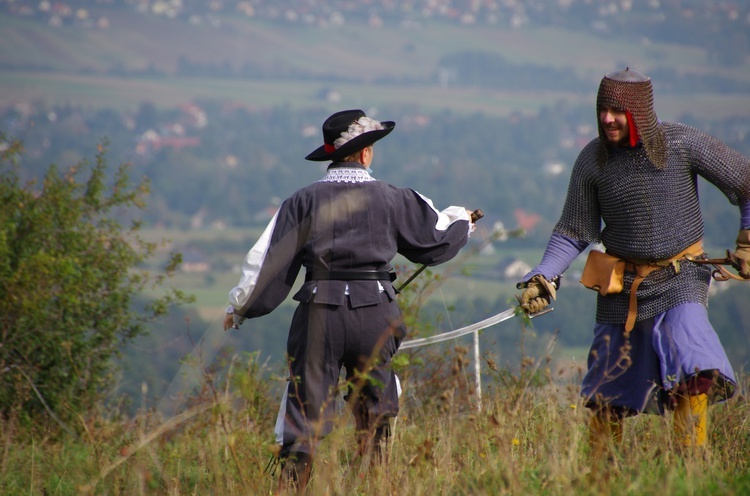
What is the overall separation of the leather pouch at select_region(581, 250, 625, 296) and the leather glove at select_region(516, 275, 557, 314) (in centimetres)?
16

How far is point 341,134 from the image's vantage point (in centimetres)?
445

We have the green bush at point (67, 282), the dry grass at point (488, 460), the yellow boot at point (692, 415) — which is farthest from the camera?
the green bush at point (67, 282)

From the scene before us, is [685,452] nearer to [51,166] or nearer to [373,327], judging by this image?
[373,327]

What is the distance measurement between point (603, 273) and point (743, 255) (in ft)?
1.92

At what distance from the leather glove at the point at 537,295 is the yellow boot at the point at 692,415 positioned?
0.69m

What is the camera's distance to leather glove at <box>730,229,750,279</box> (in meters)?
4.27

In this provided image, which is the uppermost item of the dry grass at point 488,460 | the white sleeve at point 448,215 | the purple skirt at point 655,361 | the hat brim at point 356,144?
the hat brim at point 356,144

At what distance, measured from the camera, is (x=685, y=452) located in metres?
3.90

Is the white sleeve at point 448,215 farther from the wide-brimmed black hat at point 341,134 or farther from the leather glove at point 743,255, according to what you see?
the leather glove at point 743,255

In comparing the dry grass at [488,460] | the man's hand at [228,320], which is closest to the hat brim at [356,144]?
the man's hand at [228,320]

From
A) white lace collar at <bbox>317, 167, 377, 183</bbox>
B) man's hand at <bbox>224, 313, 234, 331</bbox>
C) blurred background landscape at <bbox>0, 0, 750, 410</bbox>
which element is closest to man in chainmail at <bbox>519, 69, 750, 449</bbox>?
Result: white lace collar at <bbox>317, 167, 377, 183</bbox>

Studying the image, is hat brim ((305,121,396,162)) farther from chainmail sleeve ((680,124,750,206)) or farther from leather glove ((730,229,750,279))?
leather glove ((730,229,750,279))

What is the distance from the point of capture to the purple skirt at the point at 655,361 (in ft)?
13.4

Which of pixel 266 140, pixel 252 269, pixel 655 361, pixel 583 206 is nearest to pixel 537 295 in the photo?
pixel 583 206
